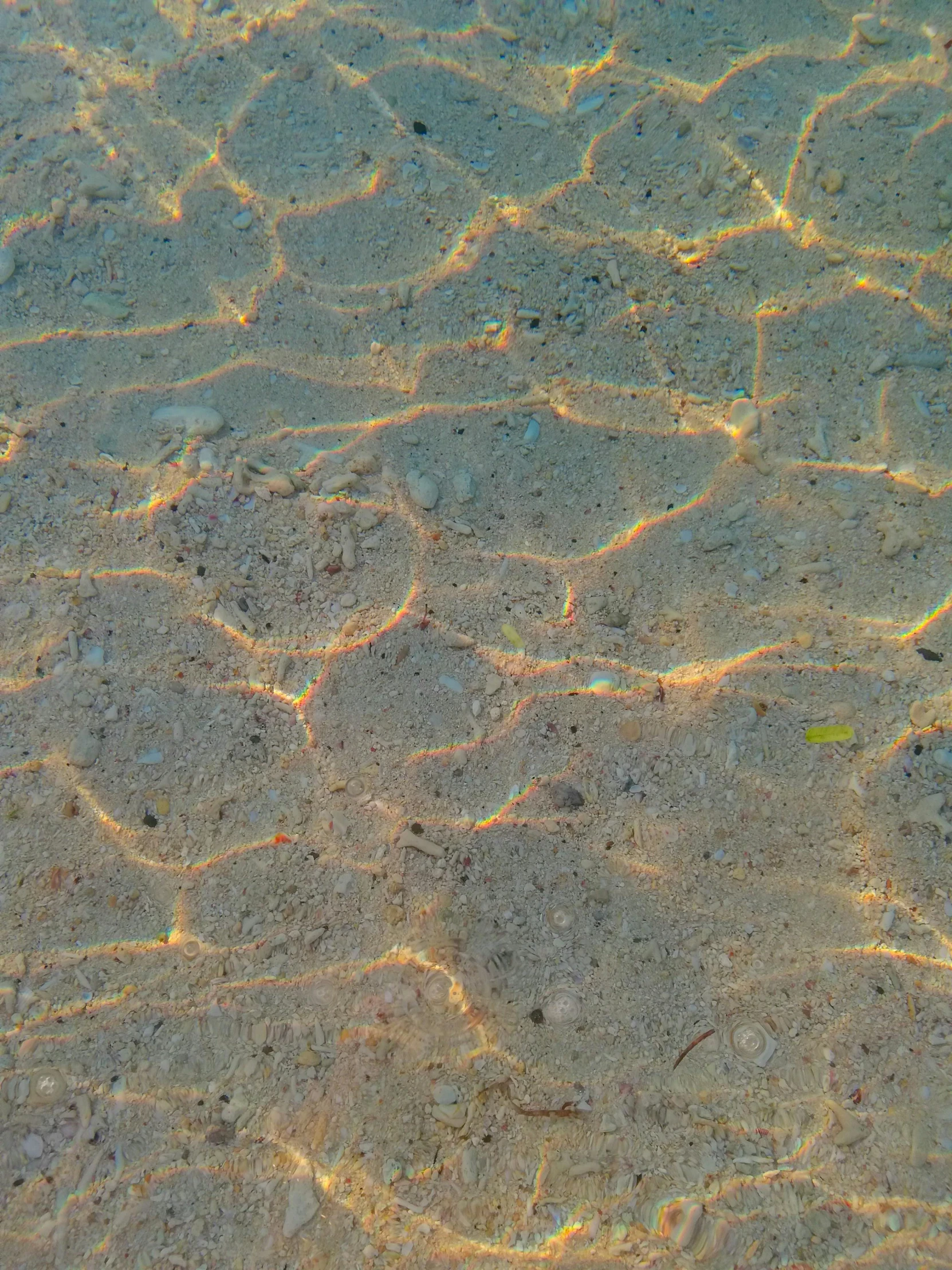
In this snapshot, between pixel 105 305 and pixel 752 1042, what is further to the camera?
pixel 105 305

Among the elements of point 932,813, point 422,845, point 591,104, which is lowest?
point 422,845

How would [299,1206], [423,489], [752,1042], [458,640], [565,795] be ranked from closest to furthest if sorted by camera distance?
[299,1206] → [752,1042] → [565,795] → [458,640] → [423,489]

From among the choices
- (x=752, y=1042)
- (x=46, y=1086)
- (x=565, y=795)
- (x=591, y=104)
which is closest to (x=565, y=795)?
(x=565, y=795)

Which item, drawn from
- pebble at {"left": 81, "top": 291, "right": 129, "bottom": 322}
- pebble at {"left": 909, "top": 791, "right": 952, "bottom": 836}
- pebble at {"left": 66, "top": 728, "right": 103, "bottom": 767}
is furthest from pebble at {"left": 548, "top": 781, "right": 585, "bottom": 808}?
pebble at {"left": 81, "top": 291, "right": 129, "bottom": 322}

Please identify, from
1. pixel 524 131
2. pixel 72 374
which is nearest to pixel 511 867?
pixel 72 374

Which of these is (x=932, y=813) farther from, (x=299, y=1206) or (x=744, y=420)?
(x=299, y=1206)

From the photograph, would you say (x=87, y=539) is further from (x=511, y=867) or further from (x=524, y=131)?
(x=524, y=131)

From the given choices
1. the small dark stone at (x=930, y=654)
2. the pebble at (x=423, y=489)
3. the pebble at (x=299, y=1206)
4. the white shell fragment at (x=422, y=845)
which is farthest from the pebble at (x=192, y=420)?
the small dark stone at (x=930, y=654)
